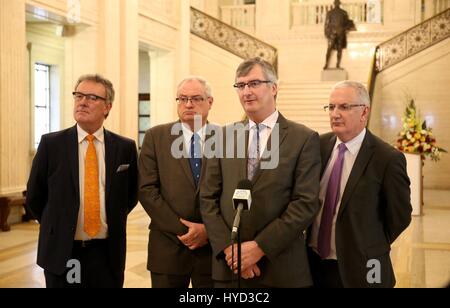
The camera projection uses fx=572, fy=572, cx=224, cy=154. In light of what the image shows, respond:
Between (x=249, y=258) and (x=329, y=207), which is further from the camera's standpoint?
(x=329, y=207)

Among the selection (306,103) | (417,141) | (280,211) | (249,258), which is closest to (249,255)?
(249,258)

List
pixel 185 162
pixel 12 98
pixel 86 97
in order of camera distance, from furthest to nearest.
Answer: pixel 12 98 < pixel 185 162 < pixel 86 97

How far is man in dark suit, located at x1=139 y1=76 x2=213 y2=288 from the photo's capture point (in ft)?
11.2

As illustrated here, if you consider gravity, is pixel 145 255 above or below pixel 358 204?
below

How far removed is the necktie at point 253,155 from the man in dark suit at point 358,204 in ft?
1.34

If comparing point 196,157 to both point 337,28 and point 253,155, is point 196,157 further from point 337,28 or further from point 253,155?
point 337,28

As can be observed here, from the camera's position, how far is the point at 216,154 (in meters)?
3.19

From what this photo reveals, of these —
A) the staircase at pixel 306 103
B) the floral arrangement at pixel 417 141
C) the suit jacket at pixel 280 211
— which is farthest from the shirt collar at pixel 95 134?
the staircase at pixel 306 103

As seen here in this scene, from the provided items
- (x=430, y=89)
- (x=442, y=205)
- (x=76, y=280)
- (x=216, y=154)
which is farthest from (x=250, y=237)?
(x=430, y=89)

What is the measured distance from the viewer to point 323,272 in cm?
311

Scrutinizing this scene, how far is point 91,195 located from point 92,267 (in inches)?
16.5

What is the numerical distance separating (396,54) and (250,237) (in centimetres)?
1587

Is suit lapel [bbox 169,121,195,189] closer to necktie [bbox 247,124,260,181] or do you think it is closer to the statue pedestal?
necktie [bbox 247,124,260,181]
